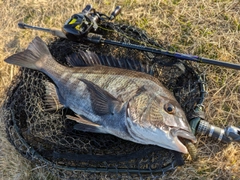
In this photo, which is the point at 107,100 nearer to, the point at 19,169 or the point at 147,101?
the point at 147,101

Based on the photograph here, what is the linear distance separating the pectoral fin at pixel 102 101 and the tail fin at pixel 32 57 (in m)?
0.82

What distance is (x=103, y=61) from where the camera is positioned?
3244mm

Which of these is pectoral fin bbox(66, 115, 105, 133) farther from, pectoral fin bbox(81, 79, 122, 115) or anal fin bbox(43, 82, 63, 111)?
anal fin bbox(43, 82, 63, 111)

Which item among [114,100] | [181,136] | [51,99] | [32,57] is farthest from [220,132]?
[32,57]

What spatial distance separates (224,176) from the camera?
10.4 feet

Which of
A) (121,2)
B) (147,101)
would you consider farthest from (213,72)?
(121,2)

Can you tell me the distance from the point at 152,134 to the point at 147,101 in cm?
33

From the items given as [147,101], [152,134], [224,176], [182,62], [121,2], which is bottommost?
[224,176]

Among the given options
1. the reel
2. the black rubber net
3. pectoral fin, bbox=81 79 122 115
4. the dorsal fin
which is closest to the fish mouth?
the black rubber net

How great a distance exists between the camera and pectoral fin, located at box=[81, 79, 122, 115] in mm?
2848

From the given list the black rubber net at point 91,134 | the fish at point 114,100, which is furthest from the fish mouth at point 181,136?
the black rubber net at point 91,134

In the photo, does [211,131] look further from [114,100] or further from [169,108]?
[114,100]

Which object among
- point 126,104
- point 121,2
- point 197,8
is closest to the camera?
point 126,104

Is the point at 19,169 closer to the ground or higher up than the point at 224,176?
closer to the ground
